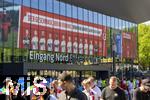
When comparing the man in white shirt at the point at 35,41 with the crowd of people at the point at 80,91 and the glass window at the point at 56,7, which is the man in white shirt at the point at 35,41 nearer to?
the glass window at the point at 56,7

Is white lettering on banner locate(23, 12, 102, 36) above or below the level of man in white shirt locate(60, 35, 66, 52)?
above

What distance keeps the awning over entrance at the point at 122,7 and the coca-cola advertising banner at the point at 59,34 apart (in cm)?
186

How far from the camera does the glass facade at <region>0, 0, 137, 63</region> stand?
35.9m

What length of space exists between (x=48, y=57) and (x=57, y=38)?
2.89 m

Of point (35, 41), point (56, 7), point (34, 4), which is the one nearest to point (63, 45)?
point (56, 7)

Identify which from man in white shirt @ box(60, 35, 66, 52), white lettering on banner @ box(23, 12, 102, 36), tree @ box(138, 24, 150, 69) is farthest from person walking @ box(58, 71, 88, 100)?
tree @ box(138, 24, 150, 69)

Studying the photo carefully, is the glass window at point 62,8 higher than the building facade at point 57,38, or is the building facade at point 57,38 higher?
the glass window at point 62,8

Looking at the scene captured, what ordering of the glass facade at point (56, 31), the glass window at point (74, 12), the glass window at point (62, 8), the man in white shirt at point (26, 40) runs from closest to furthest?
the glass facade at point (56, 31), the man in white shirt at point (26, 40), the glass window at point (62, 8), the glass window at point (74, 12)

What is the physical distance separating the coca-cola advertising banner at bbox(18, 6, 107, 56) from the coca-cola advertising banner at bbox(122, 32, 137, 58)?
570 cm

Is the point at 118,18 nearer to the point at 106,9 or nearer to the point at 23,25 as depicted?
the point at 106,9

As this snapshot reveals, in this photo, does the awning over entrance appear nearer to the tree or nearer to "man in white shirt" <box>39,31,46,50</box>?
"man in white shirt" <box>39,31,46,50</box>

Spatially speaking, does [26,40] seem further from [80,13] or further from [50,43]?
[80,13]

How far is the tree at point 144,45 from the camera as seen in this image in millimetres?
79438

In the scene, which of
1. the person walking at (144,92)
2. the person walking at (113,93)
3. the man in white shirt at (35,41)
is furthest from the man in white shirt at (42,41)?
the person walking at (144,92)
